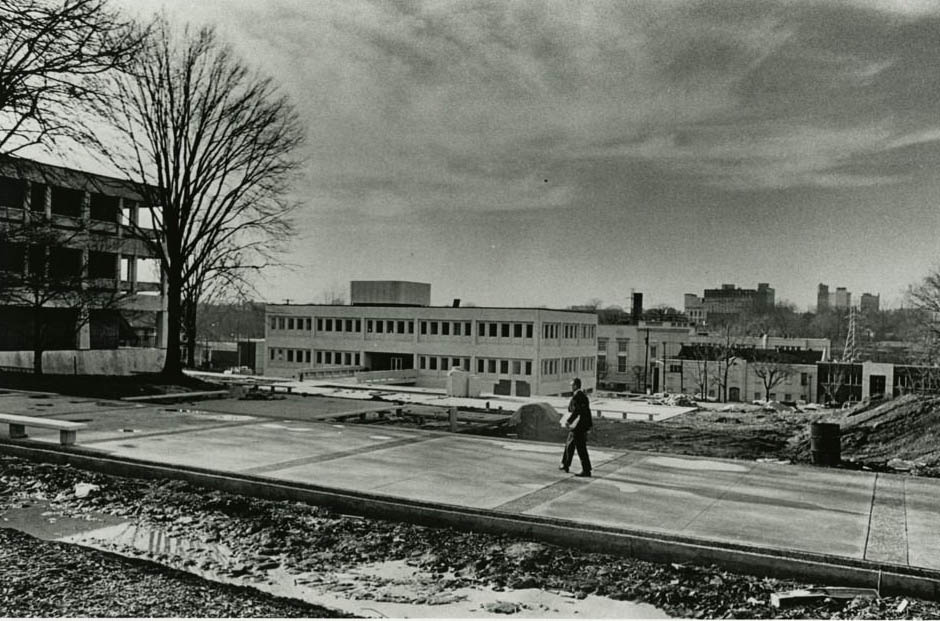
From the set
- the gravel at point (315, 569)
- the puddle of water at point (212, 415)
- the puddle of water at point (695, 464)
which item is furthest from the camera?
the puddle of water at point (212, 415)

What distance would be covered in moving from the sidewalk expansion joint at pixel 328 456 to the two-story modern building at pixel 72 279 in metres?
21.8

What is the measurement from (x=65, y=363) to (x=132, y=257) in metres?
12.4

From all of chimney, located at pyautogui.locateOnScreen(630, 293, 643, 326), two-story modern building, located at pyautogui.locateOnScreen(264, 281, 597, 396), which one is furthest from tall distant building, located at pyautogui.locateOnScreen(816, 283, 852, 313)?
two-story modern building, located at pyautogui.locateOnScreen(264, 281, 597, 396)

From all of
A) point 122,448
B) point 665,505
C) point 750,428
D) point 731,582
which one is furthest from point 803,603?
point 750,428

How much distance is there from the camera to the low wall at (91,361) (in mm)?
39938

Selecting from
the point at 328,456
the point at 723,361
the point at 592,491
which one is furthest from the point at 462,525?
the point at 723,361

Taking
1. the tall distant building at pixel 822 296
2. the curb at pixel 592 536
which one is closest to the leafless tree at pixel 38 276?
the curb at pixel 592 536

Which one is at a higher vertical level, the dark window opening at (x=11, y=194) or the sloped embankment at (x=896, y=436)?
the dark window opening at (x=11, y=194)

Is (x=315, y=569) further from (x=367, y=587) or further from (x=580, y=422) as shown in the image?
(x=580, y=422)

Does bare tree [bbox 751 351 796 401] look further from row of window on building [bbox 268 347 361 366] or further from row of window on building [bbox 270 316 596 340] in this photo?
row of window on building [bbox 268 347 361 366]

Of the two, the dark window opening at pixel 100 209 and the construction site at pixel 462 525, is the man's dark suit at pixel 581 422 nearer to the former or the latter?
the construction site at pixel 462 525

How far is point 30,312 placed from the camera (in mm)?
44688

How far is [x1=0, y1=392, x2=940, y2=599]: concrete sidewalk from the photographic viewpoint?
9234 millimetres

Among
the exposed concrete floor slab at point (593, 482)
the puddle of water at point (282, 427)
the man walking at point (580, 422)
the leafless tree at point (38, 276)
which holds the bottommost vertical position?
the puddle of water at point (282, 427)
